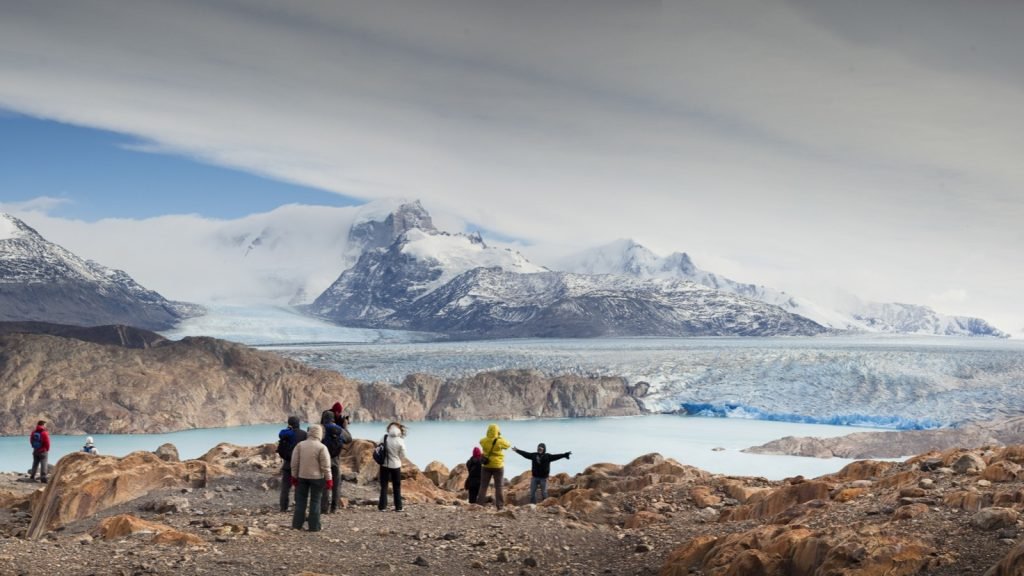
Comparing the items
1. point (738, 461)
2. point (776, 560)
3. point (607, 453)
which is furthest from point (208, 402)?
point (776, 560)

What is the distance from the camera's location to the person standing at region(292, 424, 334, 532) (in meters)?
10.6

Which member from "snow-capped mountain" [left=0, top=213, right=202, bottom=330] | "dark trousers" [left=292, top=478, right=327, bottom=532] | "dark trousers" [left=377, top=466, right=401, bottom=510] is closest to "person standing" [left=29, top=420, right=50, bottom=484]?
"dark trousers" [left=377, top=466, right=401, bottom=510]

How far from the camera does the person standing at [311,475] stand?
10617 mm

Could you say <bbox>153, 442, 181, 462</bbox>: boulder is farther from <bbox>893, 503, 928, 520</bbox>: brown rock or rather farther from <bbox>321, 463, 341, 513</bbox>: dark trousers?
<bbox>893, 503, 928, 520</bbox>: brown rock

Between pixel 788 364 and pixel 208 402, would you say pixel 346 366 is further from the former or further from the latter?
pixel 788 364

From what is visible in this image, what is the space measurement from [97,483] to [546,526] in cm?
→ 688

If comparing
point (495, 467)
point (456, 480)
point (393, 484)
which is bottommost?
point (456, 480)

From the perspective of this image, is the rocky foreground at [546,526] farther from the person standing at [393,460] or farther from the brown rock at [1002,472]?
the person standing at [393,460]

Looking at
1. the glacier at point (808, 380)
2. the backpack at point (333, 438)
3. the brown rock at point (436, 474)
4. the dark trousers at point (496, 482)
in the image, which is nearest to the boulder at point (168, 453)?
the brown rock at point (436, 474)

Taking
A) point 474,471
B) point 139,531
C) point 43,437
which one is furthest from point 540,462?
point 43,437

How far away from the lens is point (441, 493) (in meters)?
16.4

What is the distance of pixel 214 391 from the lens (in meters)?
58.1

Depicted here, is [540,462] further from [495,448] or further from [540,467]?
[495,448]

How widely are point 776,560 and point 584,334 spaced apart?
160110 mm
